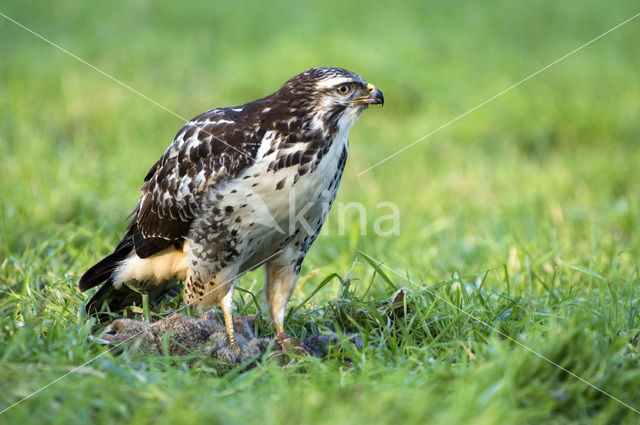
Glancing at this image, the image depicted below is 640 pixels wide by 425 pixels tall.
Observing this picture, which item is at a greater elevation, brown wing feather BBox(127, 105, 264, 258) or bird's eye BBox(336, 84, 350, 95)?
bird's eye BBox(336, 84, 350, 95)

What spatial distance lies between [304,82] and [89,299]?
5.36ft

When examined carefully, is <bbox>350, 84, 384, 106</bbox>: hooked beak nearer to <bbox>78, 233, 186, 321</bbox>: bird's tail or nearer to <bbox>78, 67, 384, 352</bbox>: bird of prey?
<bbox>78, 67, 384, 352</bbox>: bird of prey

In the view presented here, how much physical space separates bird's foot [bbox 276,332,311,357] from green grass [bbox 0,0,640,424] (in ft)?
0.66

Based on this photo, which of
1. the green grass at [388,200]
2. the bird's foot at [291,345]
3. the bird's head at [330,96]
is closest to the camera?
the green grass at [388,200]

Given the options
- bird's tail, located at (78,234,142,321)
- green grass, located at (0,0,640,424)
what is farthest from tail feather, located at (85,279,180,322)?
green grass, located at (0,0,640,424)

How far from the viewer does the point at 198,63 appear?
1071 cm

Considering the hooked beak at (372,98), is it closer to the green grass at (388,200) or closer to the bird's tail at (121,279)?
the green grass at (388,200)

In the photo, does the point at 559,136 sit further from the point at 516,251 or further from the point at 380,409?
the point at 380,409

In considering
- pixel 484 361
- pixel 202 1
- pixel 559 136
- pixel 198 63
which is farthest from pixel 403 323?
pixel 202 1

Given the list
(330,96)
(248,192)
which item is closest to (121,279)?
(248,192)

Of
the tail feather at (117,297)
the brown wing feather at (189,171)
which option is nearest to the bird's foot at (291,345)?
the brown wing feather at (189,171)

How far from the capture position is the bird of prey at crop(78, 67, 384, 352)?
3.54 m

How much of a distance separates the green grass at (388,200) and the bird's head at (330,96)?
749 millimetres

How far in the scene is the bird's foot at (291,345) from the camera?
347 cm
